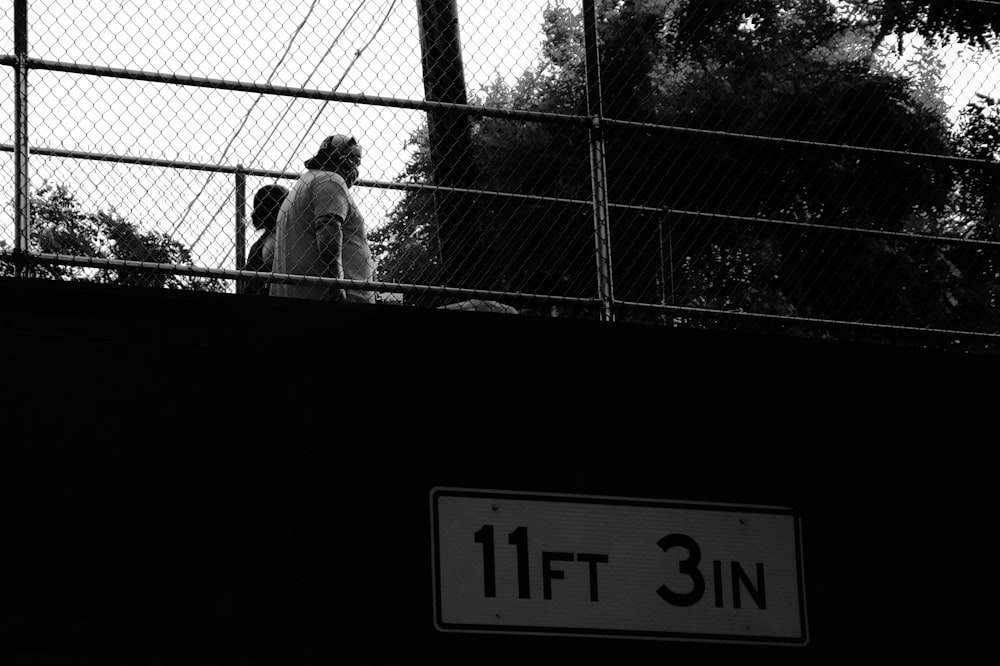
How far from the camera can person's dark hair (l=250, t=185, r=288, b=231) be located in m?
6.15

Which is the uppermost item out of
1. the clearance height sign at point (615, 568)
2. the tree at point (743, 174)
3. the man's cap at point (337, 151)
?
the tree at point (743, 174)

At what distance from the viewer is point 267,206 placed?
244 inches

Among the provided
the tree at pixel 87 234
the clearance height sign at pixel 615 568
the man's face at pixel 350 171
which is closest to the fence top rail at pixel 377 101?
the man's face at pixel 350 171

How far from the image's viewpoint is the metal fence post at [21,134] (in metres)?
4.93

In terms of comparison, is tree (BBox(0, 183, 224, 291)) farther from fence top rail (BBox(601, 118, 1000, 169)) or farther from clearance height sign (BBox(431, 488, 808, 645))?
fence top rail (BBox(601, 118, 1000, 169))

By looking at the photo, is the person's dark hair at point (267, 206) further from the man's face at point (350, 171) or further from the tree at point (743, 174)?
the tree at point (743, 174)

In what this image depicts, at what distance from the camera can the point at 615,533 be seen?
509cm

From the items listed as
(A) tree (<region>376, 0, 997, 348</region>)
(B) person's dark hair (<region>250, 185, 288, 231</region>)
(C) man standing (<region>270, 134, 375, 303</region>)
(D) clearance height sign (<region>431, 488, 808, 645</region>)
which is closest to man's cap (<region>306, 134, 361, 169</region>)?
(C) man standing (<region>270, 134, 375, 303</region>)

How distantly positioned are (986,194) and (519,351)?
409 centimetres

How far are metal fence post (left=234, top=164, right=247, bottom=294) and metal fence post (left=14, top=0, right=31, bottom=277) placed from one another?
1090mm

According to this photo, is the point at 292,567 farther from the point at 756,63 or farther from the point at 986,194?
the point at 756,63

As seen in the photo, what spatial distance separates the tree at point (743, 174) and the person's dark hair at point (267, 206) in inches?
22.5

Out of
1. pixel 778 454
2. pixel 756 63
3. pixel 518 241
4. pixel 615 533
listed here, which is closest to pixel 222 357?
pixel 615 533

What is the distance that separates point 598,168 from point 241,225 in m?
1.56
